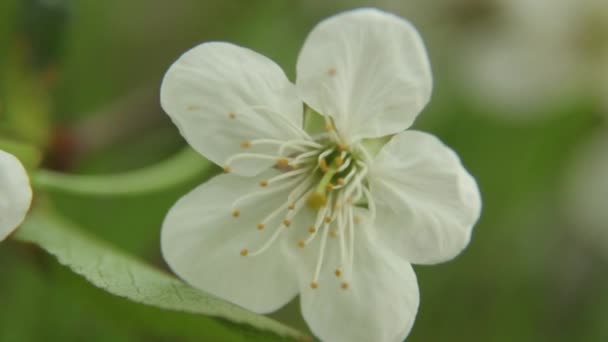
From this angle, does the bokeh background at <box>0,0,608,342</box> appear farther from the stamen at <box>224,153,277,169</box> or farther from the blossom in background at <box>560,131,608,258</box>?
the stamen at <box>224,153,277,169</box>

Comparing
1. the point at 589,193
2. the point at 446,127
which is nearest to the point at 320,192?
the point at 446,127

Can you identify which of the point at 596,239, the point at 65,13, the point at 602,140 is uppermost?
the point at 65,13

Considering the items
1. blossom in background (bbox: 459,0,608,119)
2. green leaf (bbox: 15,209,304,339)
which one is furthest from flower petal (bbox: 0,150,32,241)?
blossom in background (bbox: 459,0,608,119)

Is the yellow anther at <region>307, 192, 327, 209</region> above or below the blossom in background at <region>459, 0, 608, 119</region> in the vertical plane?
above

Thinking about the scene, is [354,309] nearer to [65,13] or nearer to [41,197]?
[41,197]

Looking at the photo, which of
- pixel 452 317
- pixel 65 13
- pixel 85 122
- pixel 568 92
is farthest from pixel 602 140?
pixel 65 13

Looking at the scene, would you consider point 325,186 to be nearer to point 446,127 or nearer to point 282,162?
A: point 282,162

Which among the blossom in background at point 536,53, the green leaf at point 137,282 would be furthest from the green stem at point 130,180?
the blossom in background at point 536,53
